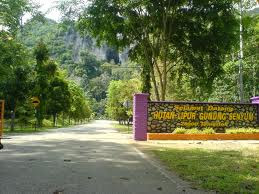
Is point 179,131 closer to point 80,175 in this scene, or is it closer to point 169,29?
point 169,29

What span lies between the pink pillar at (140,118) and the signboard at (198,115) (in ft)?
2.98

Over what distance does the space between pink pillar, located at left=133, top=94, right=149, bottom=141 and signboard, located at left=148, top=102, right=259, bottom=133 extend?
909 millimetres

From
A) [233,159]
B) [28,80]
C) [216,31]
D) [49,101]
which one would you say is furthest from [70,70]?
[233,159]

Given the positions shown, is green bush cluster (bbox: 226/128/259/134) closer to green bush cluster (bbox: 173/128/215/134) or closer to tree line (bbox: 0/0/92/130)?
green bush cluster (bbox: 173/128/215/134)

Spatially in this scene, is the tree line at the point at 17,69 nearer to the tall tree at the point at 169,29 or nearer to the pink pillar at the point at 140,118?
the tall tree at the point at 169,29

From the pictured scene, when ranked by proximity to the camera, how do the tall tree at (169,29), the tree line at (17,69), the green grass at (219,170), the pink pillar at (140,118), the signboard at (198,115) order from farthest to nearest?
the tree line at (17,69) → the tall tree at (169,29) → the signboard at (198,115) → the pink pillar at (140,118) → the green grass at (219,170)

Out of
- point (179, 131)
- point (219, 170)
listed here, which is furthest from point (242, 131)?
point (219, 170)

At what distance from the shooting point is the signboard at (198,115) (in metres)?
24.2

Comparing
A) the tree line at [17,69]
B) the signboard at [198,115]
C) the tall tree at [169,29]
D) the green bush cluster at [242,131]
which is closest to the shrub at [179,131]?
the signboard at [198,115]

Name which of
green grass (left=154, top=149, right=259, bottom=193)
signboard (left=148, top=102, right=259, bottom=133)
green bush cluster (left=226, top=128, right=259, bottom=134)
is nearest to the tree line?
signboard (left=148, top=102, right=259, bottom=133)

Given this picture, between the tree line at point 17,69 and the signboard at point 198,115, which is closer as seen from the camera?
the signboard at point 198,115

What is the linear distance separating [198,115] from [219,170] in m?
14.5

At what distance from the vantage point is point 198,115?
82.1ft

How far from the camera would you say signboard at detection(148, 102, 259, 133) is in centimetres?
2419
